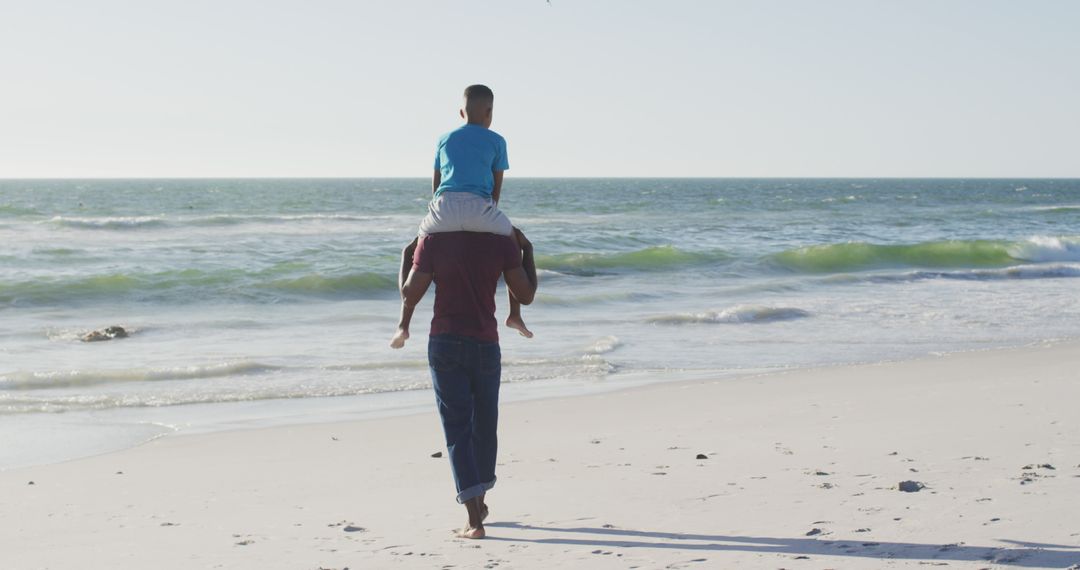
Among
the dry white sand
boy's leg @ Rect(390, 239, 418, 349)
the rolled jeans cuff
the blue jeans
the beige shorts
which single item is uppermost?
the beige shorts

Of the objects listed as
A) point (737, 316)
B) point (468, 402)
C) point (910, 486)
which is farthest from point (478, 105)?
point (737, 316)

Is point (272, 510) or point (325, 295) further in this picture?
point (325, 295)

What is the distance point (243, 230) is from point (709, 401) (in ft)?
102

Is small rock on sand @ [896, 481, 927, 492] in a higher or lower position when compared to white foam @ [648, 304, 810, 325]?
higher

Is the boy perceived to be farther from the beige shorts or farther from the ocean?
the ocean

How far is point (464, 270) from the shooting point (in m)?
4.44

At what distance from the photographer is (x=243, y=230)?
3756cm

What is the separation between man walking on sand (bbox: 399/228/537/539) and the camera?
4.45 m

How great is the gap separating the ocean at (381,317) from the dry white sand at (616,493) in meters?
1.29

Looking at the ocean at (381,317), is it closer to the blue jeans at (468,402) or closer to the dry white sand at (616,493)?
the dry white sand at (616,493)

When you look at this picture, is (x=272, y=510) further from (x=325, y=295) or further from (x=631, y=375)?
(x=325, y=295)

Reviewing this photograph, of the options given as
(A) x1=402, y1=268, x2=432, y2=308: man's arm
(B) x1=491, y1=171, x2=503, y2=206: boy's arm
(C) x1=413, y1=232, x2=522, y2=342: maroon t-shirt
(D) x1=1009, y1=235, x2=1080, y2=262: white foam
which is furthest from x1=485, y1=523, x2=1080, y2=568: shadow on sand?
(D) x1=1009, y1=235, x2=1080, y2=262: white foam

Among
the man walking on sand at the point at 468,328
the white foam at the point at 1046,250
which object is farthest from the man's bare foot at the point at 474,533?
the white foam at the point at 1046,250

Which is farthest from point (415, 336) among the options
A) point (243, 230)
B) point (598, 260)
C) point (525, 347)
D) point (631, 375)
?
point (243, 230)
